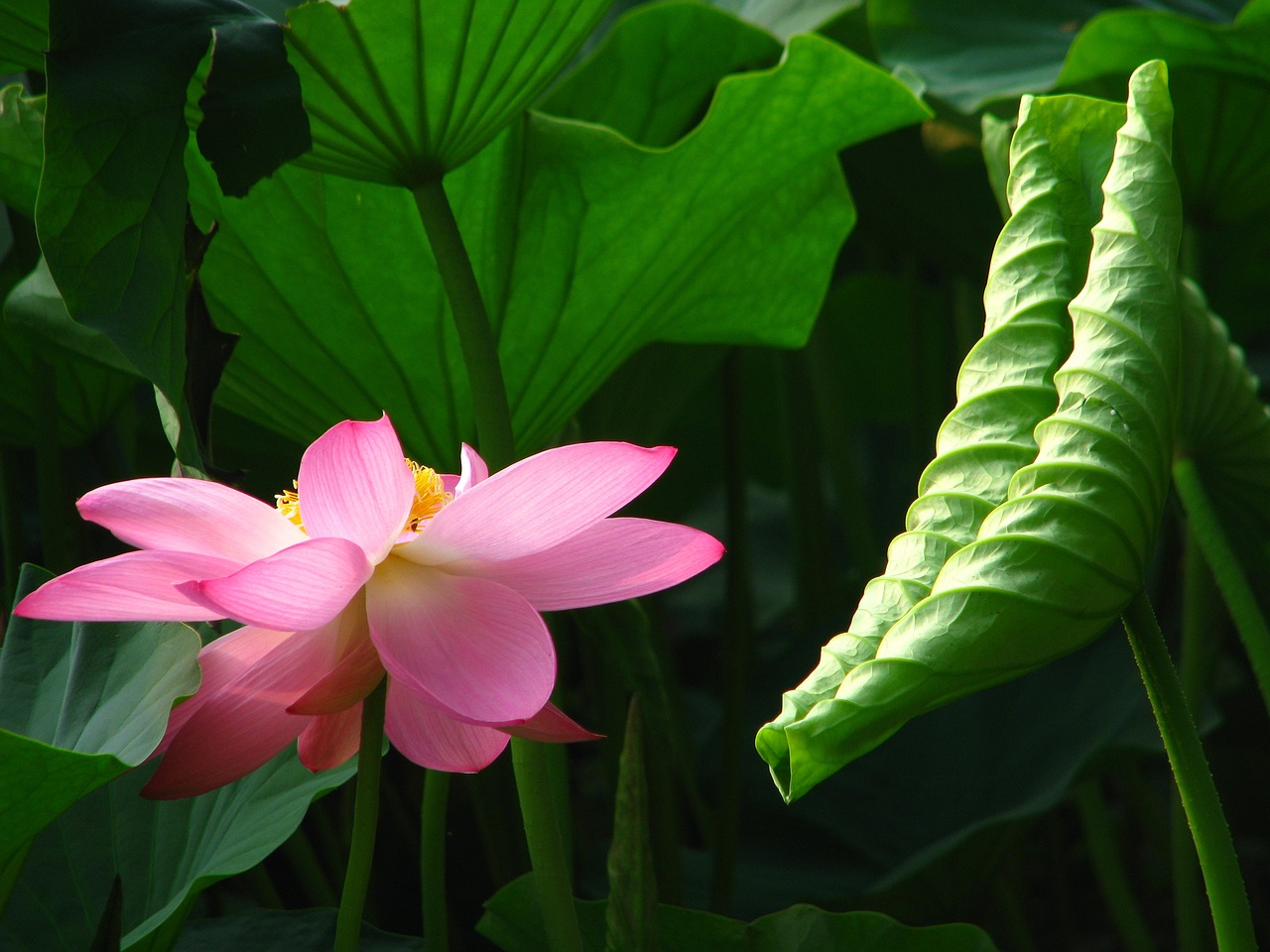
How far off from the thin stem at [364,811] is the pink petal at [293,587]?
5 centimetres

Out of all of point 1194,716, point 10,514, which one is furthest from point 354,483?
point 1194,716

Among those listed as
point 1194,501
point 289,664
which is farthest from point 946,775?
point 289,664

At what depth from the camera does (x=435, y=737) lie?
36 cm

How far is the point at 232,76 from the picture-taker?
40 cm

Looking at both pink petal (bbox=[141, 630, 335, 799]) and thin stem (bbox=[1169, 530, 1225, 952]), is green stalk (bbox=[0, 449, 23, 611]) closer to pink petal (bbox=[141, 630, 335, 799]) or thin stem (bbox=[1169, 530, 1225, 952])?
pink petal (bbox=[141, 630, 335, 799])

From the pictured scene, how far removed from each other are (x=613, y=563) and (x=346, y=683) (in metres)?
0.08

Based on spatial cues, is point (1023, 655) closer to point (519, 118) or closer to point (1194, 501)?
point (1194, 501)

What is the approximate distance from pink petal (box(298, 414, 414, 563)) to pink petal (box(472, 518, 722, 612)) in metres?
0.04

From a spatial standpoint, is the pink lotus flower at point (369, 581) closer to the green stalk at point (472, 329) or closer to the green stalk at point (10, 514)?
the green stalk at point (472, 329)

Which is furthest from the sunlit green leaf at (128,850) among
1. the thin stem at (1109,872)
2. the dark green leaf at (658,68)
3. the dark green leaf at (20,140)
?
the thin stem at (1109,872)

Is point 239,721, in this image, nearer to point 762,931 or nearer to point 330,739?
point 330,739

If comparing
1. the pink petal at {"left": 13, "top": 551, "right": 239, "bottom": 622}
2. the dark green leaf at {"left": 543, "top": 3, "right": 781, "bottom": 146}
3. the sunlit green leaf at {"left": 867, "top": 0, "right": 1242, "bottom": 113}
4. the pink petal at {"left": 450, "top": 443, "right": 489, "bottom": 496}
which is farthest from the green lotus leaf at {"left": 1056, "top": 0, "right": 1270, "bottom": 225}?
the pink petal at {"left": 13, "top": 551, "right": 239, "bottom": 622}

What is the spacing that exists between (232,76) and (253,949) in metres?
0.35

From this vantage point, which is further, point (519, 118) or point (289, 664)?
point (519, 118)
